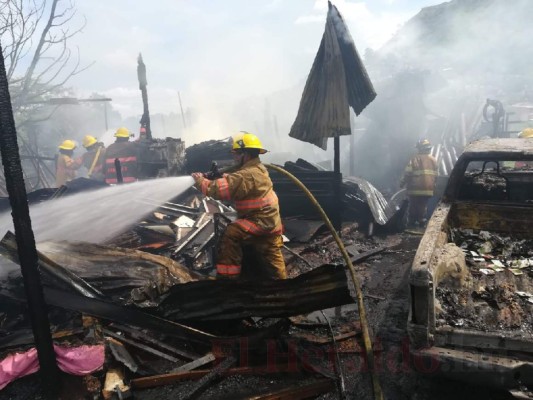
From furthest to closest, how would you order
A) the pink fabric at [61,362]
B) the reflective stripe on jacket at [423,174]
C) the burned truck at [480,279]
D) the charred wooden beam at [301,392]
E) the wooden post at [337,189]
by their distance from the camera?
the reflective stripe on jacket at [423,174] < the wooden post at [337,189] < the pink fabric at [61,362] < the charred wooden beam at [301,392] < the burned truck at [480,279]

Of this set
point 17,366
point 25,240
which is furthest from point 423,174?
point 17,366

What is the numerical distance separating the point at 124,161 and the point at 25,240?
25.5 feet

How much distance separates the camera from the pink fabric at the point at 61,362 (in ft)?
11.1

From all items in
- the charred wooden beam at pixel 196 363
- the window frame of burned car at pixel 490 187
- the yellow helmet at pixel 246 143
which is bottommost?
the charred wooden beam at pixel 196 363

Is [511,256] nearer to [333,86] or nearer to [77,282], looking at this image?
[333,86]

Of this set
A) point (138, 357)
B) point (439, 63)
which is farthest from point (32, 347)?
point (439, 63)

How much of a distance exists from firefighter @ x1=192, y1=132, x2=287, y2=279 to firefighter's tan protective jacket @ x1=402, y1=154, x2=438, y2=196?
18.9 ft

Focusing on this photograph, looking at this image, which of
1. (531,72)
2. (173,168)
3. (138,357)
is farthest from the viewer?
(531,72)

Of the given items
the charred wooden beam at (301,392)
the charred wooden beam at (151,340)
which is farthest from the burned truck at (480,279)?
the charred wooden beam at (151,340)

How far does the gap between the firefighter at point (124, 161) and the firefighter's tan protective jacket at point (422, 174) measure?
24.4 feet

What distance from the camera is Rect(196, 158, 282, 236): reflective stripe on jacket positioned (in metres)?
4.27

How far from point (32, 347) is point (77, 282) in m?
0.76

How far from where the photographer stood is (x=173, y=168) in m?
10.0

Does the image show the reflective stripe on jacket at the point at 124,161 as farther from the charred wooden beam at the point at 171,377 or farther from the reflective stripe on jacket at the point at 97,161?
the charred wooden beam at the point at 171,377
